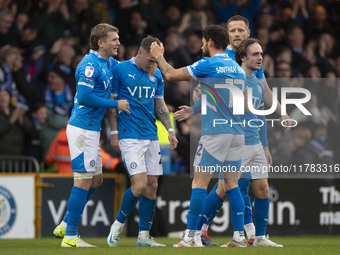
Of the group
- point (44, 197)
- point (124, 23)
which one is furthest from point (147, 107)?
point (124, 23)

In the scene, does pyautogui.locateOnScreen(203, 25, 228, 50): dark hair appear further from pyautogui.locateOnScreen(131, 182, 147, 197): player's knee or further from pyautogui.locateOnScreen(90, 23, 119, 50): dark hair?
Answer: pyautogui.locateOnScreen(131, 182, 147, 197): player's knee

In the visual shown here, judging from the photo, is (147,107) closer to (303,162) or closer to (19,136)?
(19,136)

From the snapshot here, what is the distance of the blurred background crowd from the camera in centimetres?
1241

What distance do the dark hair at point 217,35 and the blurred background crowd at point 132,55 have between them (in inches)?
168

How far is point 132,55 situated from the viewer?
43.4 feet

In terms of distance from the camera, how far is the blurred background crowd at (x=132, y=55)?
1241 cm

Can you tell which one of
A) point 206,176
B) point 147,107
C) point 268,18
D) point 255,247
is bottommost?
point 255,247

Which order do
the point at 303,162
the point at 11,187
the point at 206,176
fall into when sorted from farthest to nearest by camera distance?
the point at 303,162, the point at 11,187, the point at 206,176

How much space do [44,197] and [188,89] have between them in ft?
11.8

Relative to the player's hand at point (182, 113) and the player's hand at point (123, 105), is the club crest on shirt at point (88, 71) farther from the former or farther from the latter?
the player's hand at point (182, 113)

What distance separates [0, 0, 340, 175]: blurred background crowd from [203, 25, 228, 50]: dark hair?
168 inches

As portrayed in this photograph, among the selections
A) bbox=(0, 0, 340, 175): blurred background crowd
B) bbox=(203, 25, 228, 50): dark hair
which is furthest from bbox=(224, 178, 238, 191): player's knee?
bbox=(0, 0, 340, 175): blurred background crowd

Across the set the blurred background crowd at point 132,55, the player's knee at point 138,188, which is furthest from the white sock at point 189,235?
the blurred background crowd at point 132,55

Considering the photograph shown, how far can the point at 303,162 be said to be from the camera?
43.5 feet
